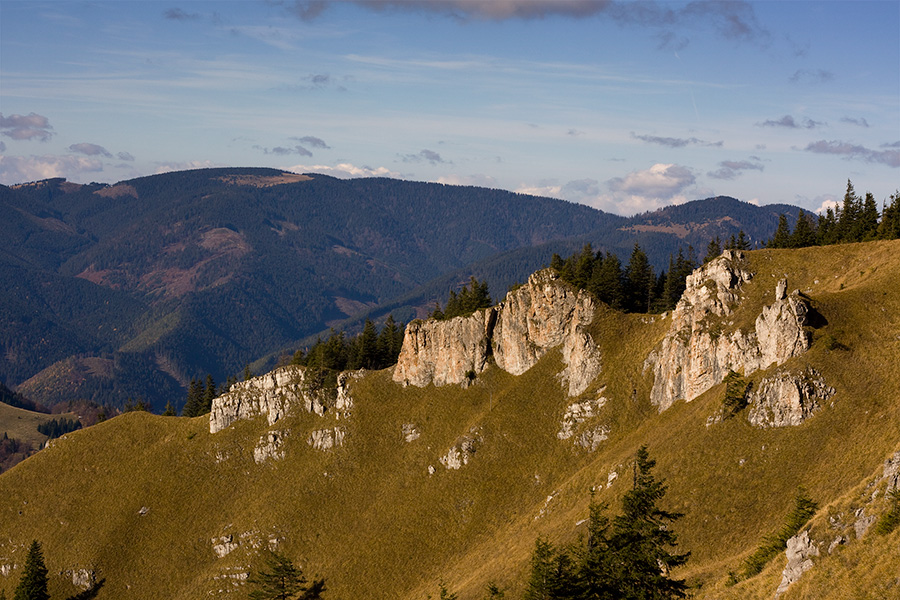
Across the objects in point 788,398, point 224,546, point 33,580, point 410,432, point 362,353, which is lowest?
point 33,580

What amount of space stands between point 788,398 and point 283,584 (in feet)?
264

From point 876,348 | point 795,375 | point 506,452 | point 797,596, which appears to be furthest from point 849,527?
point 506,452

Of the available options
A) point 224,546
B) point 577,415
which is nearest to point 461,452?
point 577,415

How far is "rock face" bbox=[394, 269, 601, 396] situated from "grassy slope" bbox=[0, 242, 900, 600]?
9.81ft

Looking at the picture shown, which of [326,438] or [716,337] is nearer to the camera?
[716,337]

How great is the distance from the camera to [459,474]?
4857 inches

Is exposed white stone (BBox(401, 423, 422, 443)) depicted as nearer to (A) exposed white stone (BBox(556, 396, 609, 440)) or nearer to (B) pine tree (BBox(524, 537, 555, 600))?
(A) exposed white stone (BBox(556, 396, 609, 440))

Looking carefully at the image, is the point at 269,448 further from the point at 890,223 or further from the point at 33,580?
the point at 890,223

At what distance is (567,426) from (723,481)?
37.4m

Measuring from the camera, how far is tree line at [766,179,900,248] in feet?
441

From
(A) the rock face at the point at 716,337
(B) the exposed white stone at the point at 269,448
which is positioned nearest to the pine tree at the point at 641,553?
(A) the rock face at the point at 716,337

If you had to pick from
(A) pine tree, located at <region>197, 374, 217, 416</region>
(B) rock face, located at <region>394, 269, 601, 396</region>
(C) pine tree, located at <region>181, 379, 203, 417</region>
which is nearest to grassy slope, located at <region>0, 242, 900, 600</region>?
(B) rock face, located at <region>394, 269, 601, 396</region>

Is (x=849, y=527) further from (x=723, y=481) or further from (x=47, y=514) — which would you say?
(x=47, y=514)

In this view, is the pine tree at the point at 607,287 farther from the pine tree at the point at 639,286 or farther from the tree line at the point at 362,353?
the tree line at the point at 362,353
